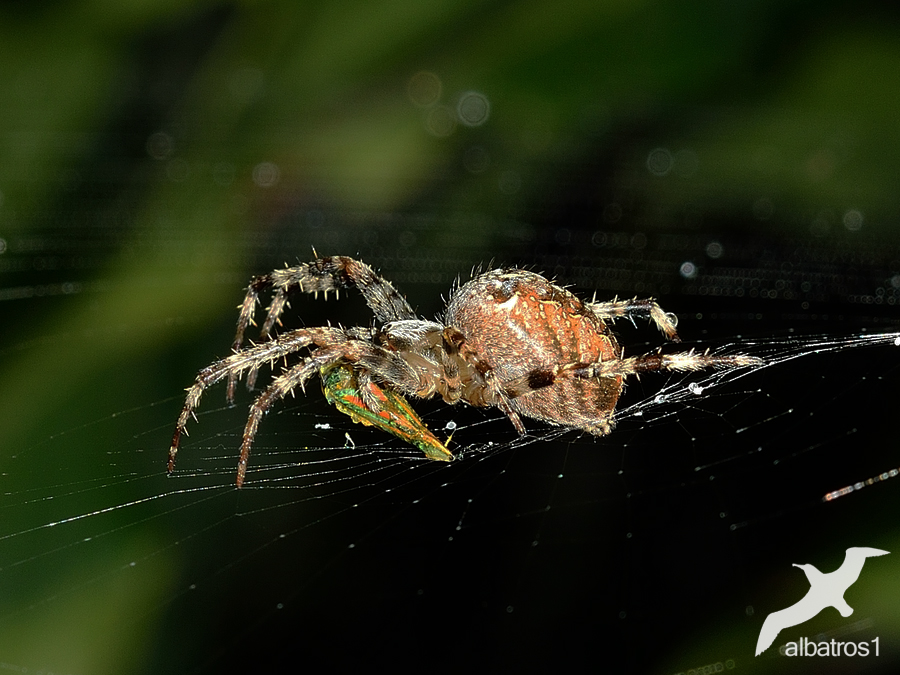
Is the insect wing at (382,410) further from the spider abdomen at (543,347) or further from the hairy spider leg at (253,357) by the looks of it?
the spider abdomen at (543,347)

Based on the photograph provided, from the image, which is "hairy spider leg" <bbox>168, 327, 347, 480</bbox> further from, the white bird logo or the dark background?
the white bird logo

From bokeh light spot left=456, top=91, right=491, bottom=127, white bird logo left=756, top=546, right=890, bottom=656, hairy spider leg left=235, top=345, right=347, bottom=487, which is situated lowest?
white bird logo left=756, top=546, right=890, bottom=656

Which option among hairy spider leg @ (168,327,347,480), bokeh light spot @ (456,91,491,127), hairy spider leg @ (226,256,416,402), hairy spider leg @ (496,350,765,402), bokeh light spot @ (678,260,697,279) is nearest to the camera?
hairy spider leg @ (496,350,765,402)

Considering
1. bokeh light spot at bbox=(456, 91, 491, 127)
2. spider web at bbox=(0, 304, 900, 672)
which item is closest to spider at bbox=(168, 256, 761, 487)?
spider web at bbox=(0, 304, 900, 672)

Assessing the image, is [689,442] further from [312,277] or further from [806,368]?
[312,277]

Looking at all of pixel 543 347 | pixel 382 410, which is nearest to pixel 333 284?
pixel 382 410

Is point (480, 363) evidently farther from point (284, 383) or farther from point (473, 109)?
point (473, 109)

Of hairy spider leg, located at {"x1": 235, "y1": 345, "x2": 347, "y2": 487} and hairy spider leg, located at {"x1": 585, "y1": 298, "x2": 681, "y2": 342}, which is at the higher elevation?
hairy spider leg, located at {"x1": 235, "y1": 345, "x2": 347, "y2": 487}

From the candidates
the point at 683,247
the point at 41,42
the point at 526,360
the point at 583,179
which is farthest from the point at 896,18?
the point at 41,42
